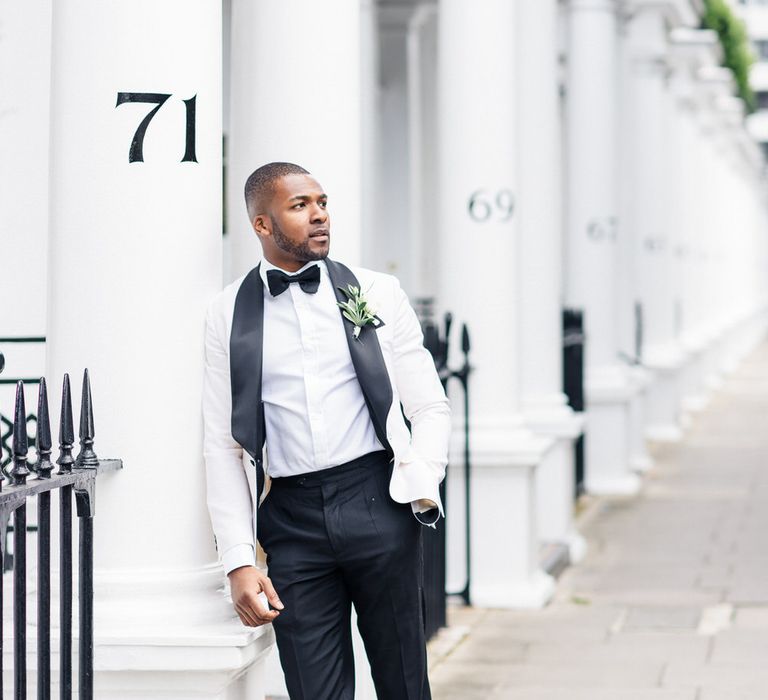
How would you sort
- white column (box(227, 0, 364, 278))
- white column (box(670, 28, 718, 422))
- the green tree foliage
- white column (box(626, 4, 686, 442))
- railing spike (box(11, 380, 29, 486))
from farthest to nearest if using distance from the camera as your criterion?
the green tree foliage
white column (box(670, 28, 718, 422))
white column (box(626, 4, 686, 442))
white column (box(227, 0, 364, 278))
railing spike (box(11, 380, 29, 486))

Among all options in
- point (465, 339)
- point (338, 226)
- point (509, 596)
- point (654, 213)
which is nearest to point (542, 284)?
point (509, 596)

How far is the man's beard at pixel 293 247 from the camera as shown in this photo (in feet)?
12.7

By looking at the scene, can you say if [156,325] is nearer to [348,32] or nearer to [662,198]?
[348,32]

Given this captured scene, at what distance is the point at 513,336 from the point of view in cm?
864

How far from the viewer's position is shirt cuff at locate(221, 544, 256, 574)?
3.85 m

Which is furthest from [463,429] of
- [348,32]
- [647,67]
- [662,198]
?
[662,198]

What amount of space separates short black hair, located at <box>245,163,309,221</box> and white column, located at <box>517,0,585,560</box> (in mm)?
6495

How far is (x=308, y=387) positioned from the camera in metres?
3.89

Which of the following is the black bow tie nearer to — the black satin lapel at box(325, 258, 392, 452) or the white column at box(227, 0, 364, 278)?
Answer: the black satin lapel at box(325, 258, 392, 452)

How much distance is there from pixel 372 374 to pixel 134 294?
2.27 feet

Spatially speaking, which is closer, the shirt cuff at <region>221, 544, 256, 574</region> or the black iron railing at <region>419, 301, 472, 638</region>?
the shirt cuff at <region>221, 544, 256, 574</region>

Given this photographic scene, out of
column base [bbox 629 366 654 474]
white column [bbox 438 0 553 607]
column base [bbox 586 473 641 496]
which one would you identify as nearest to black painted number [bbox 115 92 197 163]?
white column [bbox 438 0 553 607]

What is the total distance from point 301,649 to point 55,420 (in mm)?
946

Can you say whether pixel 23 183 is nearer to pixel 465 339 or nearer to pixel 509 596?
pixel 465 339
